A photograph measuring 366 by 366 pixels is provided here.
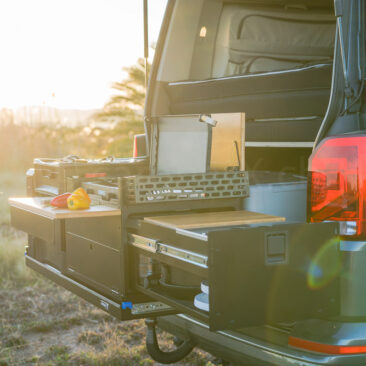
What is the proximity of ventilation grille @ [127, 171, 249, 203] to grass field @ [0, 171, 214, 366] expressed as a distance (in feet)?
3.56

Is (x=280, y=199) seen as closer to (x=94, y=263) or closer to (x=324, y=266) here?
(x=324, y=266)

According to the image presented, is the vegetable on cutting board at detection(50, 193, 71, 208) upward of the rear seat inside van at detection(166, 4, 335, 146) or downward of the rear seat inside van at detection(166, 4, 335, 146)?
downward

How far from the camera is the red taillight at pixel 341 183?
198cm

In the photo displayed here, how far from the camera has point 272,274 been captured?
6.05 feet

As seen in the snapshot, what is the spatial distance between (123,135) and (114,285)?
1421 centimetres

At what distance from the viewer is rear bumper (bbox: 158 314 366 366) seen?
1859 mm

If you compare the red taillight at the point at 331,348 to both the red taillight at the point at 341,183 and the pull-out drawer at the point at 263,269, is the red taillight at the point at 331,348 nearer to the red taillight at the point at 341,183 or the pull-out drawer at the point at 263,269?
the pull-out drawer at the point at 263,269

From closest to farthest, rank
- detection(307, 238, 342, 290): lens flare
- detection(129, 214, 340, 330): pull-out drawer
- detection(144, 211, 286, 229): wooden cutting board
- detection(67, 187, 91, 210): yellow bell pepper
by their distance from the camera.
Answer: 1. detection(129, 214, 340, 330): pull-out drawer
2. detection(307, 238, 342, 290): lens flare
3. detection(144, 211, 286, 229): wooden cutting board
4. detection(67, 187, 91, 210): yellow bell pepper

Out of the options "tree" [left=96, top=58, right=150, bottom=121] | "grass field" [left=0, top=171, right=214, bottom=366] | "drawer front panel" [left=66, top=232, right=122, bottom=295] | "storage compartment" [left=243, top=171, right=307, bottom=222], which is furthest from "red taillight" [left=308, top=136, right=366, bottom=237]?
"tree" [left=96, top=58, right=150, bottom=121]

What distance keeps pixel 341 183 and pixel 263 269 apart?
42cm

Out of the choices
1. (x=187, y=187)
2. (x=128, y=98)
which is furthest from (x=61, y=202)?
(x=128, y=98)

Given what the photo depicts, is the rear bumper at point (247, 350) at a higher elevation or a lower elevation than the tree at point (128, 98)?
lower

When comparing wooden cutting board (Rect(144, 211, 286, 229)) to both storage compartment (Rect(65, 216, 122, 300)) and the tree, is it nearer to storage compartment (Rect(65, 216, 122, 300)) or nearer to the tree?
storage compartment (Rect(65, 216, 122, 300))

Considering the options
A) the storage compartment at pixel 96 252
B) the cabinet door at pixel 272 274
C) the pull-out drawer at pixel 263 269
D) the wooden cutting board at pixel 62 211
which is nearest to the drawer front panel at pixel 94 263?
the storage compartment at pixel 96 252
